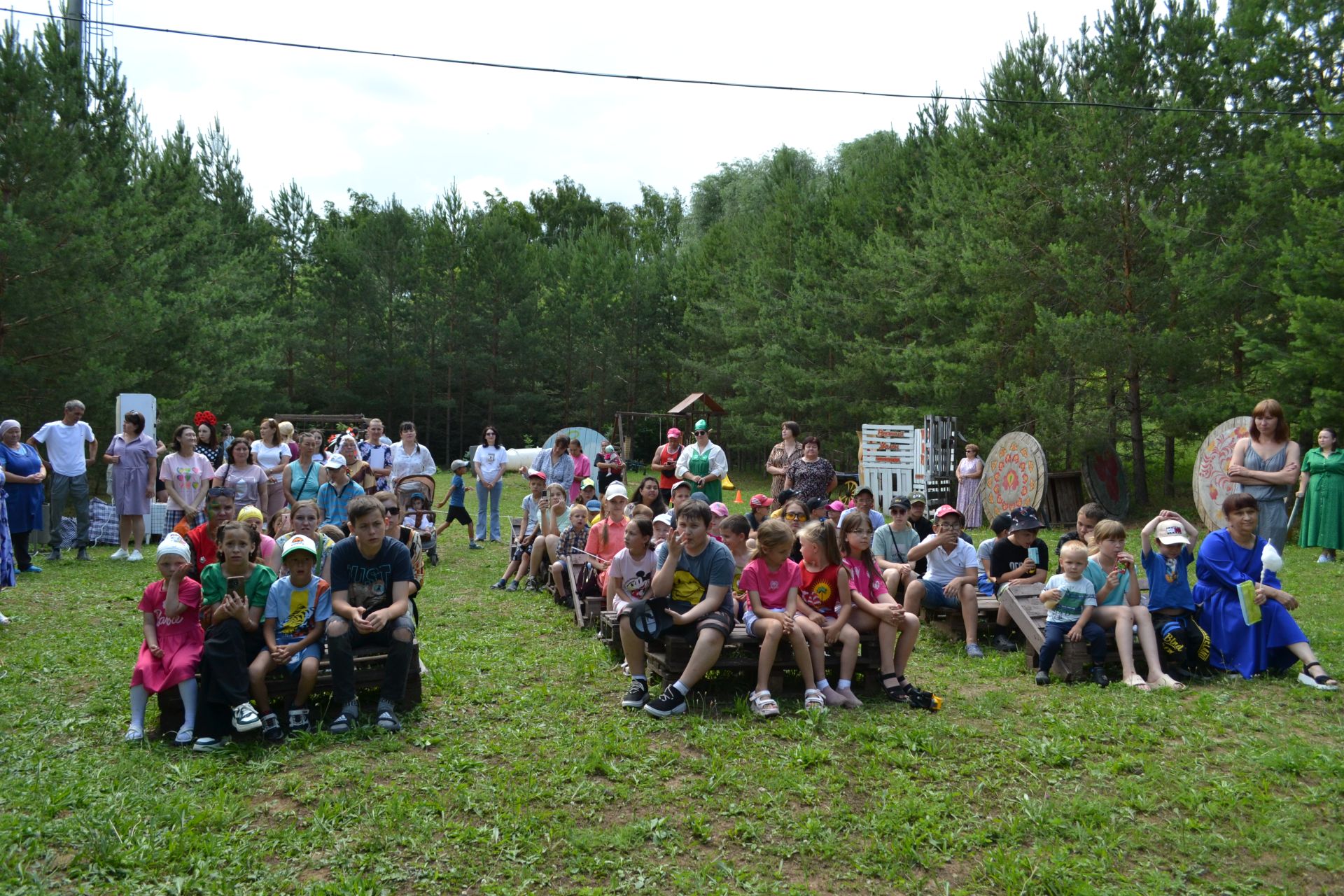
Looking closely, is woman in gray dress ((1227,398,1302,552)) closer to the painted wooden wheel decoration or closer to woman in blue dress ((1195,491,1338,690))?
woman in blue dress ((1195,491,1338,690))

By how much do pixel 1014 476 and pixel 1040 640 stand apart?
1088 cm

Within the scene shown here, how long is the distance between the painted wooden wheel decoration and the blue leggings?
46.3 ft

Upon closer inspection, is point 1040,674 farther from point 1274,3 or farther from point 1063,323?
point 1274,3

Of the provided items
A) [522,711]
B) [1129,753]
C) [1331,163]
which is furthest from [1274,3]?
[522,711]

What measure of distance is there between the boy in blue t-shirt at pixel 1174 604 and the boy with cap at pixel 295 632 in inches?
209

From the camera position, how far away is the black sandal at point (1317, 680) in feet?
20.8

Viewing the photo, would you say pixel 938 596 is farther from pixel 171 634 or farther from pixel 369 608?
pixel 171 634

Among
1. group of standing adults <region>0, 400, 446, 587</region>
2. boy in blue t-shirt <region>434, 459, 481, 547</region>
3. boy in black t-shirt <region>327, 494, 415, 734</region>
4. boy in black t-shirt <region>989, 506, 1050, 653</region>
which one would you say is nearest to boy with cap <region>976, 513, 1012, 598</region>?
boy in black t-shirt <region>989, 506, 1050, 653</region>

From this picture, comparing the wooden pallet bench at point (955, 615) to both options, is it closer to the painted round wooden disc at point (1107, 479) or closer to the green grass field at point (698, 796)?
Answer: the green grass field at point (698, 796)

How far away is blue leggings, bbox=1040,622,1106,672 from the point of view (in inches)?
265

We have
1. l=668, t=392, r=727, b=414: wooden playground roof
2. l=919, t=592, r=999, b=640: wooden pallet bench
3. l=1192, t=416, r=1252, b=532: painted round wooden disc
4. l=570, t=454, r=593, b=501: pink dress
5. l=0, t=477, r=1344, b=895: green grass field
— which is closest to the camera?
l=0, t=477, r=1344, b=895: green grass field

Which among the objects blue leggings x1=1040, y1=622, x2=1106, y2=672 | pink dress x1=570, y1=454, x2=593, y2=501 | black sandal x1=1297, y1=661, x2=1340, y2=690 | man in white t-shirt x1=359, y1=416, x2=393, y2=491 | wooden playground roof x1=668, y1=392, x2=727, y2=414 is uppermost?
wooden playground roof x1=668, y1=392, x2=727, y2=414

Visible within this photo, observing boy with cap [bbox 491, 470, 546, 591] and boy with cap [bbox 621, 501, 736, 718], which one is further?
boy with cap [bbox 491, 470, 546, 591]

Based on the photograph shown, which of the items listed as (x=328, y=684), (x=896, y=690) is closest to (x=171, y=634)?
(x=328, y=684)
